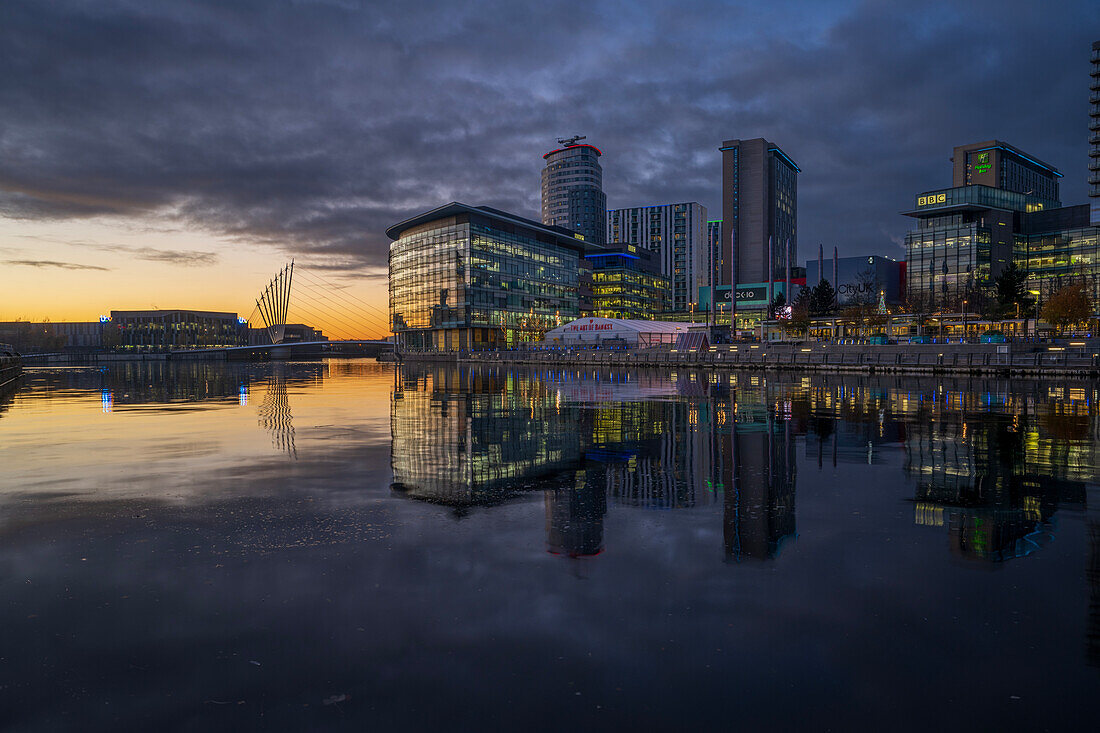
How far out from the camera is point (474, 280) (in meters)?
135

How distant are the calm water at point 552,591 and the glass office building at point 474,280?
12260cm

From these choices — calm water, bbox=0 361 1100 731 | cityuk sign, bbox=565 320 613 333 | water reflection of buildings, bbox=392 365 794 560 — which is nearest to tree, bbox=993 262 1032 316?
cityuk sign, bbox=565 320 613 333

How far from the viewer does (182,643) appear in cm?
525

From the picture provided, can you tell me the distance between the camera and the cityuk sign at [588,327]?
92.4 m

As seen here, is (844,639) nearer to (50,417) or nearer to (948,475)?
(948,475)

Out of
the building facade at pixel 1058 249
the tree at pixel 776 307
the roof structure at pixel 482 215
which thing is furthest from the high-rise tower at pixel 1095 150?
the roof structure at pixel 482 215

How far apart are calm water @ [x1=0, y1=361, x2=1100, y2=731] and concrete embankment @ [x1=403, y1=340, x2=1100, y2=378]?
43648 mm

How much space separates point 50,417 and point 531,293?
422 ft

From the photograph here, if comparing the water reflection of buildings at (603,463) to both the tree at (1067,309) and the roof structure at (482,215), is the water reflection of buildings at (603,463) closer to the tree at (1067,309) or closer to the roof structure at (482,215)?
the tree at (1067,309)

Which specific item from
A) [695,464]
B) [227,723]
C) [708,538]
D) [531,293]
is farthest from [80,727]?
[531,293]

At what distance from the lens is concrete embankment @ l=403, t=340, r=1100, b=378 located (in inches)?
1989

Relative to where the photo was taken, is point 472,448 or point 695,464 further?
point 472,448

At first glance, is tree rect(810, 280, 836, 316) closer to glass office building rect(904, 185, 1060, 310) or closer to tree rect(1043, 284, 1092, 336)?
glass office building rect(904, 185, 1060, 310)

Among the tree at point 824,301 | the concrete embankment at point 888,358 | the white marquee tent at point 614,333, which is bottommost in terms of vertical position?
the concrete embankment at point 888,358
